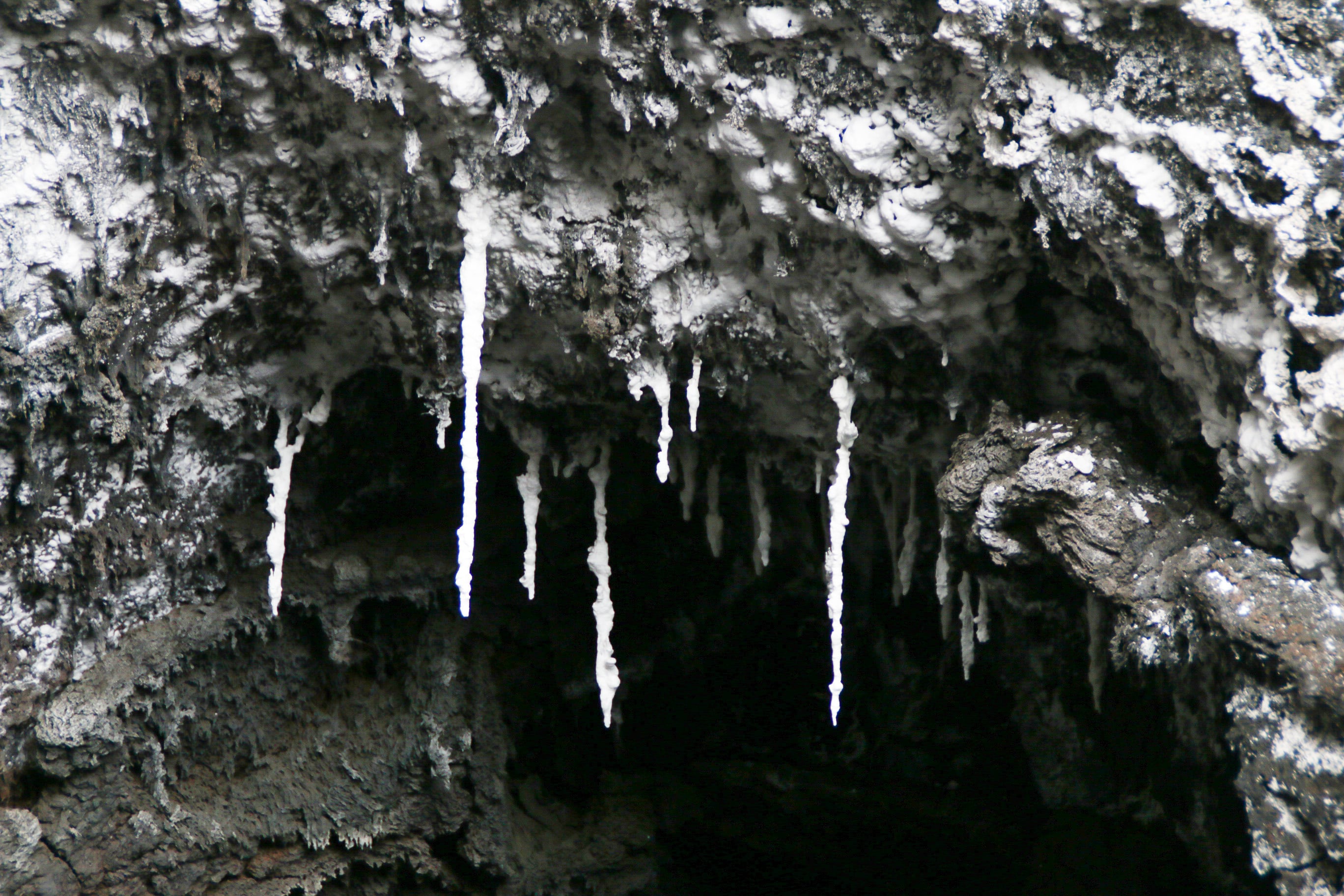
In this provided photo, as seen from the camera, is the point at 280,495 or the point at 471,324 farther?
the point at 280,495

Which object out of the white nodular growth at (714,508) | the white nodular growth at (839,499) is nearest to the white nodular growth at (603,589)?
the white nodular growth at (714,508)

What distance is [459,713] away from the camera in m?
3.78

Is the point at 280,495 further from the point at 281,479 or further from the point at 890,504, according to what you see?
the point at 890,504

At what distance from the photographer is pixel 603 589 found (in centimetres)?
329

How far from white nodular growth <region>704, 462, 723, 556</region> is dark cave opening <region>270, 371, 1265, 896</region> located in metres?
0.07

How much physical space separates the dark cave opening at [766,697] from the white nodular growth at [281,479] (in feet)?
0.49

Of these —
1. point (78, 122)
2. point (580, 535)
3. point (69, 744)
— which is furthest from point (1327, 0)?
point (69, 744)

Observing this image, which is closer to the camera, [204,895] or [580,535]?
[204,895]

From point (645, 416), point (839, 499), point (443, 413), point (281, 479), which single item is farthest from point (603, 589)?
point (281, 479)

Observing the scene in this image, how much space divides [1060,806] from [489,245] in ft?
9.78

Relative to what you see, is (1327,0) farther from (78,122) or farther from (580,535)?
(580,535)

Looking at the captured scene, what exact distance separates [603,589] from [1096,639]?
1.41 meters

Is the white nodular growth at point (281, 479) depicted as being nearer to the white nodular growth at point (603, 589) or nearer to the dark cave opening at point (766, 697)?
the dark cave opening at point (766, 697)

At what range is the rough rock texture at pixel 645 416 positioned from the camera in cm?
201
